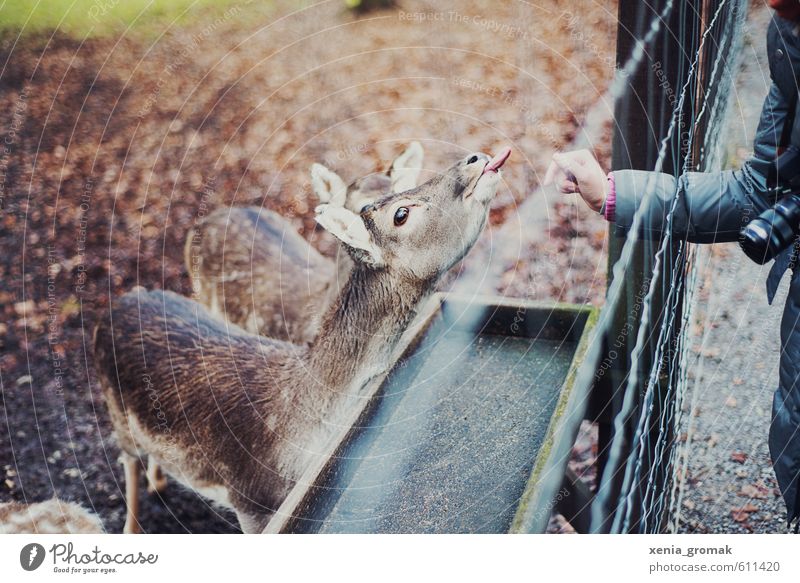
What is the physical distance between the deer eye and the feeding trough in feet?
0.75

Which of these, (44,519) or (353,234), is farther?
(44,519)

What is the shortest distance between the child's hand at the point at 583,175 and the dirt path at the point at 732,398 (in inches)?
18.3

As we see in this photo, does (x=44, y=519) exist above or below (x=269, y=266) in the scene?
below

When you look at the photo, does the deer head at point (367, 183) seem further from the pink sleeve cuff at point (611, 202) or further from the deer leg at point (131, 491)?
the deer leg at point (131, 491)

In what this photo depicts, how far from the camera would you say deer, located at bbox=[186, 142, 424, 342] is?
1.71m

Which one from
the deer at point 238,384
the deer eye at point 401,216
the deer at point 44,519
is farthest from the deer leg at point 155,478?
the deer eye at point 401,216

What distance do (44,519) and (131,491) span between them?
212 millimetres

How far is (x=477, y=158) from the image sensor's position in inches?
67.2

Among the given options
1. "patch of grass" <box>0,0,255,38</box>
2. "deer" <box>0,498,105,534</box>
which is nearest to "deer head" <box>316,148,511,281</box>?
"patch of grass" <box>0,0,255,38</box>

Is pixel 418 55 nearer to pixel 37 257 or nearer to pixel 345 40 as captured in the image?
pixel 345 40

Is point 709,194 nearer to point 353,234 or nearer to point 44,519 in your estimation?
point 353,234

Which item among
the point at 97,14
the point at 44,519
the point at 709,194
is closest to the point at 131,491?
the point at 44,519

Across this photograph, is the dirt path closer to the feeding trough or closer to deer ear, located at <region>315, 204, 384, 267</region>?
the feeding trough
